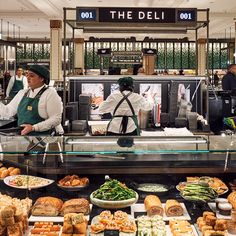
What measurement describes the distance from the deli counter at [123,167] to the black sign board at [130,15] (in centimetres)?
319

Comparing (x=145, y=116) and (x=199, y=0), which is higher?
(x=199, y=0)

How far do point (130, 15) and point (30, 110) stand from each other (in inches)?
79.1

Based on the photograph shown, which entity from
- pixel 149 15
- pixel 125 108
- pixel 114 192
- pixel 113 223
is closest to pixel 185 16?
pixel 149 15

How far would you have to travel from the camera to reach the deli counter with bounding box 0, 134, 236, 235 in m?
2.70

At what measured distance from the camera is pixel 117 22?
580cm

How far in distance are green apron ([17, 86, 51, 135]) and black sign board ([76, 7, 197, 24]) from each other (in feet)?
5.13

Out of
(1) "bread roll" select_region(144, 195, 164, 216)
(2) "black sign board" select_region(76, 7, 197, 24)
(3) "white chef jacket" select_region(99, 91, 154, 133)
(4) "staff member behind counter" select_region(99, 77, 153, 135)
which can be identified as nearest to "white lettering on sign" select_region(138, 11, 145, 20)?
(2) "black sign board" select_region(76, 7, 197, 24)

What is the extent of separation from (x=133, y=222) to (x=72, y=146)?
69cm

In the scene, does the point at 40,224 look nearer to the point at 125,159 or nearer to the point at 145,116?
the point at 125,159

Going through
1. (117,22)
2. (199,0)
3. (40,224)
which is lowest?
(40,224)

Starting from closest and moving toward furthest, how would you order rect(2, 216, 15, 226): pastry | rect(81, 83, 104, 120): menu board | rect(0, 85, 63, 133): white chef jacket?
rect(2, 216, 15, 226): pastry < rect(0, 85, 63, 133): white chef jacket < rect(81, 83, 104, 120): menu board

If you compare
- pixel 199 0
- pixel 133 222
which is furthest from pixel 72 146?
pixel 199 0

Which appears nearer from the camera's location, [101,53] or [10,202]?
[10,202]

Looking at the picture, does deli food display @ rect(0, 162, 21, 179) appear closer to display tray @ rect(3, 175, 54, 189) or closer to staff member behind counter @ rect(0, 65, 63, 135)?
display tray @ rect(3, 175, 54, 189)
